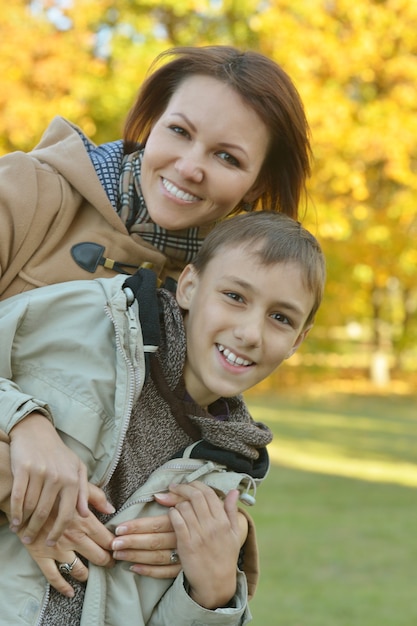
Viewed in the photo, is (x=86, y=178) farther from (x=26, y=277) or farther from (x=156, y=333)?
(x=156, y=333)

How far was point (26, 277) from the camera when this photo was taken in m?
2.38

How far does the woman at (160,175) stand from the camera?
2.41 m

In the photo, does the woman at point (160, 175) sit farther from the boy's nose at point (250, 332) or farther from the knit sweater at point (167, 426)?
the boy's nose at point (250, 332)

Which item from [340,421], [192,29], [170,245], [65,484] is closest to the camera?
[65,484]

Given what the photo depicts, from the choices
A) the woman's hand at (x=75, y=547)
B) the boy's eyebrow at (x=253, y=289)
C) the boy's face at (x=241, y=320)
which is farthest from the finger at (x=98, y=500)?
the boy's eyebrow at (x=253, y=289)

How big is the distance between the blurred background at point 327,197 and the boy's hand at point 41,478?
14.0ft

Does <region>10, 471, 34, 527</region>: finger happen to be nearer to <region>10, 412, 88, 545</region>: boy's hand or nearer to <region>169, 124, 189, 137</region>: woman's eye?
<region>10, 412, 88, 545</region>: boy's hand

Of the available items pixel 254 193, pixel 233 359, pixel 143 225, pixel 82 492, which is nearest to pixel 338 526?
pixel 254 193

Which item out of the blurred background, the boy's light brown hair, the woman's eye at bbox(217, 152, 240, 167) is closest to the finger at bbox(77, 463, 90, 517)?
the boy's light brown hair

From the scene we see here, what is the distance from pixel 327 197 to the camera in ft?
44.2

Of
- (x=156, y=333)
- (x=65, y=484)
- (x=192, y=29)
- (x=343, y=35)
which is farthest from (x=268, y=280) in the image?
(x=192, y=29)

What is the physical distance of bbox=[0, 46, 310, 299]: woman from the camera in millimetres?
2406

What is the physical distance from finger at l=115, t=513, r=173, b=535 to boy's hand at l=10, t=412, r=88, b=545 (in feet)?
0.55

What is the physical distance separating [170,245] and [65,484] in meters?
0.84
